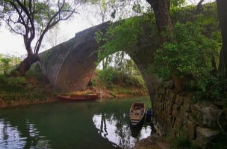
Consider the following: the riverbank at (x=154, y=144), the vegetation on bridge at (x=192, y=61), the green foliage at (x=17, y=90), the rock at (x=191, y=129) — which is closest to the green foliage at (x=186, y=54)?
the vegetation on bridge at (x=192, y=61)

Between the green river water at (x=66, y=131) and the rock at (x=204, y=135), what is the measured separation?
361 cm

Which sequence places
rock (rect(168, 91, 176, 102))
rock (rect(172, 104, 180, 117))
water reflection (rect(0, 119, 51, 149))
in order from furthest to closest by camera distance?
water reflection (rect(0, 119, 51, 149)) → rock (rect(168, 91, 176, 102)) → rock (rect(172, 104, 180, 117))

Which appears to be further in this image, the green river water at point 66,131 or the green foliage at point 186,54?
the green river water at point 66,131

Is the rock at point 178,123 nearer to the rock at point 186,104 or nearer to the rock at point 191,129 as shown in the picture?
the rock at point 186,104

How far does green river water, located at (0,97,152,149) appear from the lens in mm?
8133

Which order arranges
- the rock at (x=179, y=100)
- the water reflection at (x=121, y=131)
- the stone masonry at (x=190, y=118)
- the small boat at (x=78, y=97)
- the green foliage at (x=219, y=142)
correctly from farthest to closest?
the small boat at (x=78, y=97) → the water reflection at (x=121, y=131) → the rock at (x=179, y=100) → the stone masonry at (x=190, y=118) → the green foliage at (x=219, y=142)

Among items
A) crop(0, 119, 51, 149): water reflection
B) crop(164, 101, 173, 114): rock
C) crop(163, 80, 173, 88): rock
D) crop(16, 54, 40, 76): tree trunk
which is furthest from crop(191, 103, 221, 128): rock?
crop(16, 54, 40, 76): tree trunk

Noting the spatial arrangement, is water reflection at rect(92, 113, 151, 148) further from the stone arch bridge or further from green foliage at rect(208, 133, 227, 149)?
the stone arch bridge

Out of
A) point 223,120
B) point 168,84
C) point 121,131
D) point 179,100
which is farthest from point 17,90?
point 223,120

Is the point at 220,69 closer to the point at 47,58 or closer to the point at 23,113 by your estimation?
the point at 23,113

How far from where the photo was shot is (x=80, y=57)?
2072 centimetres

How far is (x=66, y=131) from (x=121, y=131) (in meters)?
2.60

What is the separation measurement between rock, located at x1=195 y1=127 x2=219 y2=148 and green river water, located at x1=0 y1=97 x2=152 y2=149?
142 inches

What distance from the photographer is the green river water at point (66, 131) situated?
813 centimetres
